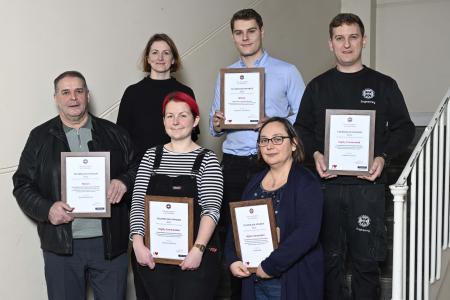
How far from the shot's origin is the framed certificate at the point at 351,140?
2.99m

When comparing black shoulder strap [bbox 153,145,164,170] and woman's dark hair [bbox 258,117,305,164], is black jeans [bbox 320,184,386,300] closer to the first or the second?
woman's dark hair [bbox 258,117,305,164]

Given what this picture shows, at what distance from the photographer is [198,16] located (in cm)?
491

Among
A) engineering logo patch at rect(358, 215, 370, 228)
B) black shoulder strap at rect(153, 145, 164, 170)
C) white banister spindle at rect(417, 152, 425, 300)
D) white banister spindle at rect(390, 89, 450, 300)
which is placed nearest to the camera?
black shoulder strap at rect(153, 145, 164, 170)

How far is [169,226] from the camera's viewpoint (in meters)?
2.74

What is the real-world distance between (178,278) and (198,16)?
8.97 ft

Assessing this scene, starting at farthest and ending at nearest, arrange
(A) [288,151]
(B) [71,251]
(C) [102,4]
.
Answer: (C) [102,4] < (B) [71,251] < (A) [288,151]

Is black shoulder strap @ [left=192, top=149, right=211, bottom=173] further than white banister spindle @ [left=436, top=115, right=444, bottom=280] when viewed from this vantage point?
No

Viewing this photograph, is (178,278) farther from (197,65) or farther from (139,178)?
(197,65)

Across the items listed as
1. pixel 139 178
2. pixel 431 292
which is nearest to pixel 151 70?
pixel 139 178

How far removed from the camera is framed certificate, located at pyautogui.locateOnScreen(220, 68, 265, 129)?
3.27m

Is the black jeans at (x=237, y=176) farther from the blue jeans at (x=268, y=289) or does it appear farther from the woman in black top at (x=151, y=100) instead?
the blue jeans at (x=268, y=289)

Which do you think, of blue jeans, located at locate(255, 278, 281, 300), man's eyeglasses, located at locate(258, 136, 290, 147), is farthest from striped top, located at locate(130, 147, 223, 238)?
blue jeans, located at locate(255, 278, 281, 300)

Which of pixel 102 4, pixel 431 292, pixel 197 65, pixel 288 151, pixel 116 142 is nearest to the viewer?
pixel 288 151

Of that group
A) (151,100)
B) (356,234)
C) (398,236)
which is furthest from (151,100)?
(398,236)
